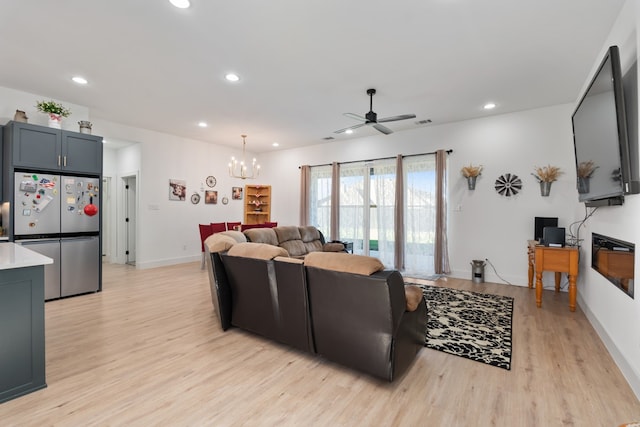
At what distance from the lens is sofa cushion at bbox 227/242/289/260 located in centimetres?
258

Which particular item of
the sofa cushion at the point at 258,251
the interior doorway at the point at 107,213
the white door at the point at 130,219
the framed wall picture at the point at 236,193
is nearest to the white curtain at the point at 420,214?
the sofa cushion at the point at 258,251

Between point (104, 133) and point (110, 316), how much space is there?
373 centimetres

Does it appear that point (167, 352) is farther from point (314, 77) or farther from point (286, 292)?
point (314, 77)

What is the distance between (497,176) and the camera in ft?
16.9

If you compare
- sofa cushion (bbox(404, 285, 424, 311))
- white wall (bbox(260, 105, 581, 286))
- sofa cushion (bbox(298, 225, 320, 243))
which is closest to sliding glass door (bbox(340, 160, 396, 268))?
white wall (bbox(260, 105, 581, 286))

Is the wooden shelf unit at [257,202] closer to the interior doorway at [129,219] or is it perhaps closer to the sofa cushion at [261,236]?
the interior doorway at [129,219]

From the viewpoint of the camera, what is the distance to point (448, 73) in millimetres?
3596

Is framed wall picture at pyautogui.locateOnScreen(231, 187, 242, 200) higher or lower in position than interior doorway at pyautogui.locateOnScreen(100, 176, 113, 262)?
higher

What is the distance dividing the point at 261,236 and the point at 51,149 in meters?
3.08

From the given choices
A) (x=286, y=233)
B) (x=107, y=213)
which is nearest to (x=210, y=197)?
(x=107, y=213)

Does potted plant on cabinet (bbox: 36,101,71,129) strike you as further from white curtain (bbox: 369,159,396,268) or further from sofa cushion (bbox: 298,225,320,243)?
white curtain (bbox: 369,159,396,268)

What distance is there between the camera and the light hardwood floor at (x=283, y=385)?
180cm

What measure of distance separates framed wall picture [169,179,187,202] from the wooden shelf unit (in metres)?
1.69

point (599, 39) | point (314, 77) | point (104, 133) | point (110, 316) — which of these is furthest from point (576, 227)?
point (104, 133)
